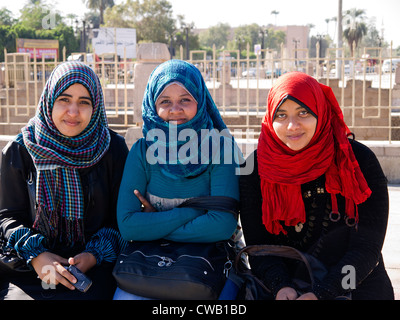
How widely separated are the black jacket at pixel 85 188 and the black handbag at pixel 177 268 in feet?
1.08

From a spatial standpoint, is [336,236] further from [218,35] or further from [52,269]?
[218,35]

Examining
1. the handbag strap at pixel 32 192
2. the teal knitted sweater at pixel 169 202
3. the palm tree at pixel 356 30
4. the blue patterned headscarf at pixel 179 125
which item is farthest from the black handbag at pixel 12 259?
the palm tree at pixel 356 30

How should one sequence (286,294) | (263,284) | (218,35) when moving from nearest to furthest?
(286,294)
(263,284)
(218,35)

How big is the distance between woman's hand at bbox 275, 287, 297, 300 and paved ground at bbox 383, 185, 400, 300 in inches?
44.7

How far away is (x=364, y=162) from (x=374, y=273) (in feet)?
1.60

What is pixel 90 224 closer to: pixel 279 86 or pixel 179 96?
pixel 179 96

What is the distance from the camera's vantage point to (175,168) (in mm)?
2018

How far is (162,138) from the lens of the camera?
2066 mm

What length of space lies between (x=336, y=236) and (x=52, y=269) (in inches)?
49.7

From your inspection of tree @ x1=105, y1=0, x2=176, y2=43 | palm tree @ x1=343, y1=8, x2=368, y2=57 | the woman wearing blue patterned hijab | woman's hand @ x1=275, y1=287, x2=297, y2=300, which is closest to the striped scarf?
the woman wearing blue patterned hijab

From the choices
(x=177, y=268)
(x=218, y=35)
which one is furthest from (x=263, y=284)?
(x=218, y=35)

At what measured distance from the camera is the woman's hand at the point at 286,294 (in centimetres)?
176

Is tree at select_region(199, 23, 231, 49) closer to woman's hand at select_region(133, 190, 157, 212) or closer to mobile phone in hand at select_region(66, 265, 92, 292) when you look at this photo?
woman's hand at select_region(133, 190, 157, 212)
